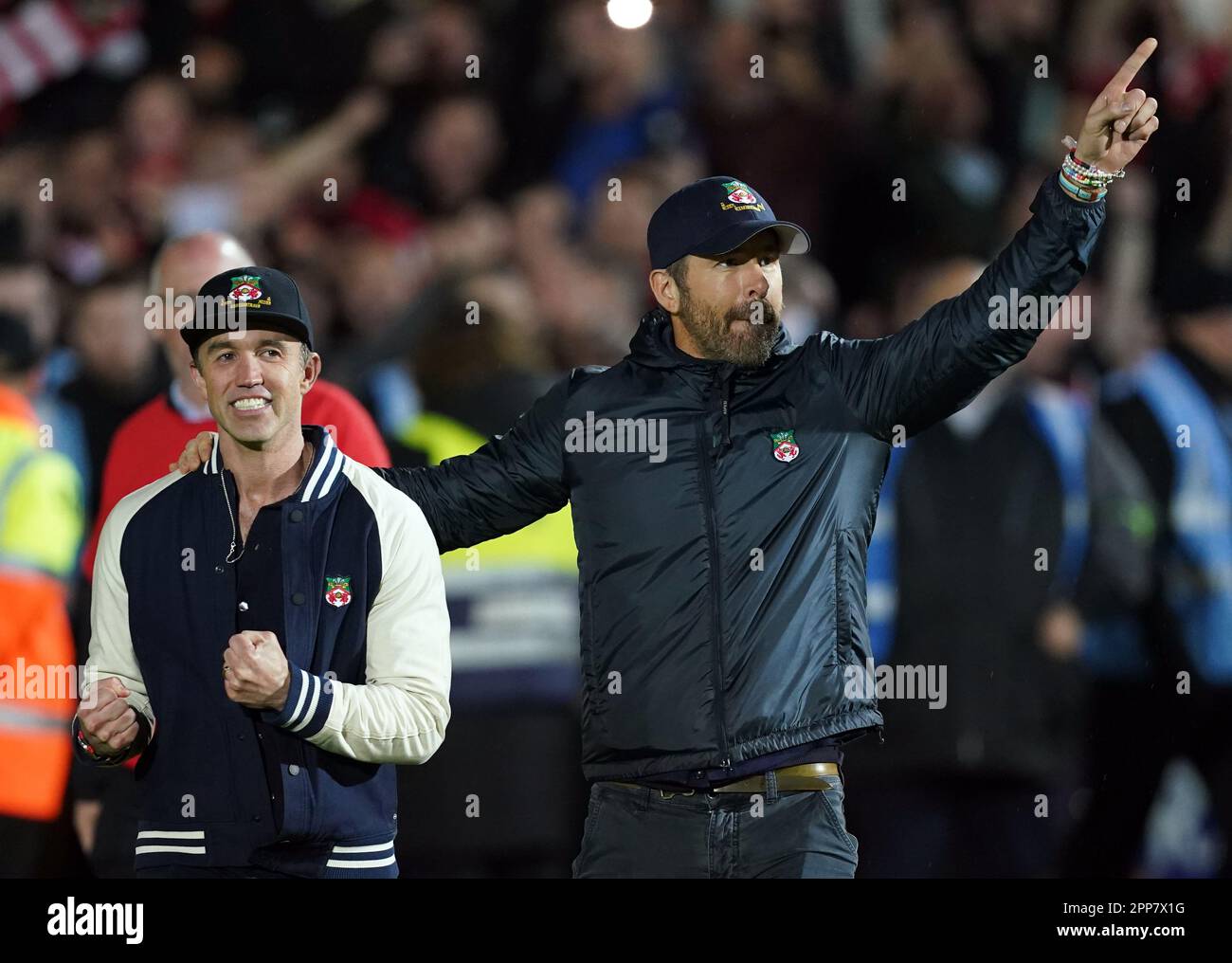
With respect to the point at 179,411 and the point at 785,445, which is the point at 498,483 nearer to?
the point at 785,445

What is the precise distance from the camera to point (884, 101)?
15.7 feet

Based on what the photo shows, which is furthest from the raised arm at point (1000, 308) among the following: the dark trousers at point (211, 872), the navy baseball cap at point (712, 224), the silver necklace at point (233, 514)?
the dark trousers at point (211, 872)

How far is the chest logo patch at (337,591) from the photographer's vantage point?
2750 mm

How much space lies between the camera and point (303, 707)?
2.60 meters

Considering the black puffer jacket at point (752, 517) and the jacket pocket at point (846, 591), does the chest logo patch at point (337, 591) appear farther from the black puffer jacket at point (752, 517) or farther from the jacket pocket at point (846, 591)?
the jacket pocket at point (846, 591)

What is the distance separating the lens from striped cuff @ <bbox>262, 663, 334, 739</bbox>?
260 cm

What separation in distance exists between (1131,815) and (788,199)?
1846 mm

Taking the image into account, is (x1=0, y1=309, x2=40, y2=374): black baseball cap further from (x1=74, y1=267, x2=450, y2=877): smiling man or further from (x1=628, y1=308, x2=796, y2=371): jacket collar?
(x1=628, y1=308, x2=796, y2=371): jacket collar

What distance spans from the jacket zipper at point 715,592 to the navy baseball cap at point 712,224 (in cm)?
32

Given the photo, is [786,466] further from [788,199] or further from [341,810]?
[788,199]

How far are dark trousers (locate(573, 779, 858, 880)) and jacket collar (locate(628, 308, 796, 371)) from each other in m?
0.74
